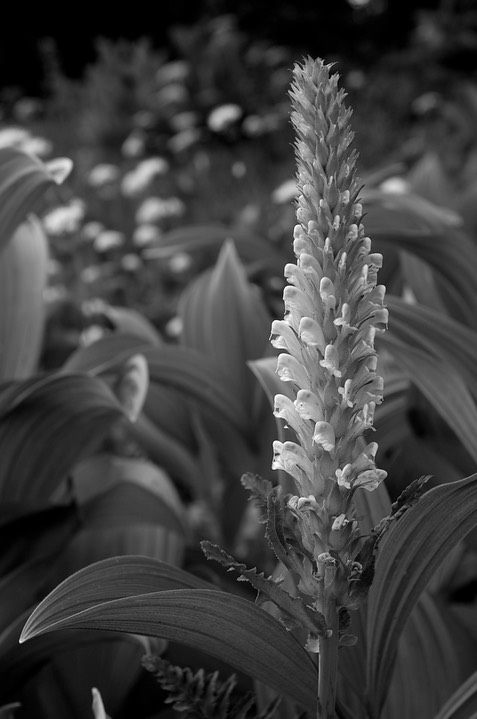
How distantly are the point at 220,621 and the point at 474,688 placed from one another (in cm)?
36

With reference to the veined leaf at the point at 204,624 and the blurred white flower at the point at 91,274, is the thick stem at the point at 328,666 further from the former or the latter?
the blurred white flower at the point at 91,274

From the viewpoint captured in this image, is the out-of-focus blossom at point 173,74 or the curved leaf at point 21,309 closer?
the curved leaf at point 21,309

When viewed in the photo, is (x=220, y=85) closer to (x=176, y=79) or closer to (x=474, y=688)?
(x=176, y=79)

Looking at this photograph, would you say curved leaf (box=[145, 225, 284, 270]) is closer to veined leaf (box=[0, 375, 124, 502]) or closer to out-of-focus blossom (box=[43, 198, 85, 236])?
veined leaf (box=[0, 375, 124, 502])

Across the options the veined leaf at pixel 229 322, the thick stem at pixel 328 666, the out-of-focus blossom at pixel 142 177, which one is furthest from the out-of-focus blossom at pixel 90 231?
the thick stem at pixel 328 666

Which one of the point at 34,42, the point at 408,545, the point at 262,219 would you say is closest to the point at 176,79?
the point at 262,219

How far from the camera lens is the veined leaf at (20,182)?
1393 millimetres

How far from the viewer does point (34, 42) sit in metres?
10.5

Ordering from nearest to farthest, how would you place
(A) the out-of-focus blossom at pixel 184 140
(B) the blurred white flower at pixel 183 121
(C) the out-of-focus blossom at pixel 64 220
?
(C) the out-of-focus blossom at pixel 64 220, (A) the out-of-focus blossom at pixel 184 140, (B) the blurred white flower at pixel 183 121

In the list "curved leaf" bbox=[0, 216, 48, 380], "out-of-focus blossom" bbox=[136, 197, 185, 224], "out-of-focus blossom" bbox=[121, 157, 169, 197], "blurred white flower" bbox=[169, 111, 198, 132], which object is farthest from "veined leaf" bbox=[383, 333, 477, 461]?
"blurred white flower" bbox=[169, 111, 198, 132]

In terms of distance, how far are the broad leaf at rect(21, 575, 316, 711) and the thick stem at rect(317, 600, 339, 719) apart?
44mm

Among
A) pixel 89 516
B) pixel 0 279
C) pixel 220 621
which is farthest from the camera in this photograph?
pixel 0 279

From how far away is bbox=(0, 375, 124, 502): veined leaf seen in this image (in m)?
1.40

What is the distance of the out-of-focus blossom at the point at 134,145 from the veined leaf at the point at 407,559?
5.20 m
